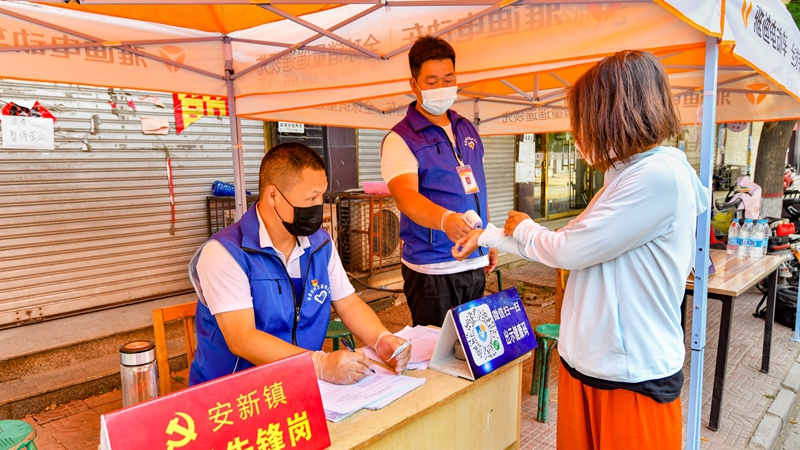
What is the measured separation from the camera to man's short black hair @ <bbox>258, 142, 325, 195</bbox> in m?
1.83

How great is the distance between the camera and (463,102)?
5656 mm

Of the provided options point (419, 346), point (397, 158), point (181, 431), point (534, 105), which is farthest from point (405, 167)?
point (534, 105)

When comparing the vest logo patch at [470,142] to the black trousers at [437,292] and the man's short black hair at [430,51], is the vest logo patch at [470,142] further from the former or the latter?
the black trousers at [437,292]

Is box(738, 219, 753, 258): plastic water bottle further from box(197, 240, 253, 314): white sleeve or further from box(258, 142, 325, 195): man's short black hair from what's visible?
box(197, 240, 253, 314): white sleeve

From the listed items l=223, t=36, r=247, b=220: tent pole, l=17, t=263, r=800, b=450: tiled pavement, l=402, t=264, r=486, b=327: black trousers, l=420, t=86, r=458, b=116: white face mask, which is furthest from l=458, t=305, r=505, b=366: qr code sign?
l=223, t=36, r=247, b=220: tent pole

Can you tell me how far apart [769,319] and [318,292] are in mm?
3976

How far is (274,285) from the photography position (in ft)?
5.96

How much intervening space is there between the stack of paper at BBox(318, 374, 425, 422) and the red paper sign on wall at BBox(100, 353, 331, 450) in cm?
16

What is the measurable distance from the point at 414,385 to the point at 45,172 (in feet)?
14.1

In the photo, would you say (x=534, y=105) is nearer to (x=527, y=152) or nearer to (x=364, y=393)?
(x=527, y=152)

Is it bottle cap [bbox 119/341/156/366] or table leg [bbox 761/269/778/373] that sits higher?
bottle cap [bbox 119/341/156/366]

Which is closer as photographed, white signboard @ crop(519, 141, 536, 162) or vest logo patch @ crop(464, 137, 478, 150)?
vest logo patch @ crop(464, 137, 478, 150)

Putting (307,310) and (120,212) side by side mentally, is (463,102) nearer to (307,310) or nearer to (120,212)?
(120,212)

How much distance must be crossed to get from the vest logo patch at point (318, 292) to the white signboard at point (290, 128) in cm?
428
